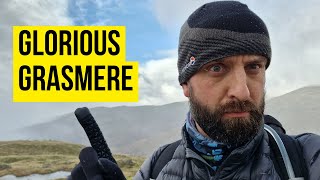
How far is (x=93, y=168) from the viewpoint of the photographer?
310cm

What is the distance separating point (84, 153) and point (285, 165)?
5.27 ft

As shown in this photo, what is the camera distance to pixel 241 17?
3658 mm

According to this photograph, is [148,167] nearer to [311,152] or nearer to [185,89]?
[185,89]

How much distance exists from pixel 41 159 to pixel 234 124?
272ft

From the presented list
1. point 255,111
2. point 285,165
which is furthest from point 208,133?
point 285,165

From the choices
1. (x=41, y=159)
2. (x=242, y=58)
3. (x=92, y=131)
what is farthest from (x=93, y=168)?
(x=41, y=159)

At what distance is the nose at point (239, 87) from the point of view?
3.35 metres

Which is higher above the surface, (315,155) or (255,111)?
(255,111)

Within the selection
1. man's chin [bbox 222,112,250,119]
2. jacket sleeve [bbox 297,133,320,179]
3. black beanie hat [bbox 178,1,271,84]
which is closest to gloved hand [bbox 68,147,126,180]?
man's chin [bbox 222,112,250,119]

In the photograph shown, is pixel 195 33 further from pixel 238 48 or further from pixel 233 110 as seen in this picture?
pixel 233 110

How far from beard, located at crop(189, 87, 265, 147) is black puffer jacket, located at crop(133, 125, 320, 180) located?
0.29 feet

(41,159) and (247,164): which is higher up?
(247,164)

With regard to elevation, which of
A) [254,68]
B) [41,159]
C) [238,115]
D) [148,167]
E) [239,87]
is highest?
[254,68]

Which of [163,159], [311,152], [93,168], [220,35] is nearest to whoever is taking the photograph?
[93,168]
